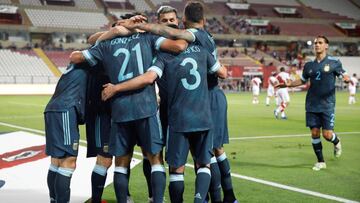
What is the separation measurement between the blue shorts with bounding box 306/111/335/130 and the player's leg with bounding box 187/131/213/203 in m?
4.06

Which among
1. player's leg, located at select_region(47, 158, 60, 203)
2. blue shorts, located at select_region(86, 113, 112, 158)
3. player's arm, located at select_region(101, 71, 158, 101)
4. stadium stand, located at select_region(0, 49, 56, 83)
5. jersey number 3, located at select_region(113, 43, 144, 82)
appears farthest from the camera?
stadium stand, located at select_region(0, 49, 56, 83)

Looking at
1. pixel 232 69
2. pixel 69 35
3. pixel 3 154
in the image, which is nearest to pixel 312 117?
pixel 3 154

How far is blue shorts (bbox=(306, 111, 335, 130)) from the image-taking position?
29.1ft

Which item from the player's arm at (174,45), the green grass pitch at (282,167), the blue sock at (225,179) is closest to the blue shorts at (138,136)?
the player's arm at (174,45)

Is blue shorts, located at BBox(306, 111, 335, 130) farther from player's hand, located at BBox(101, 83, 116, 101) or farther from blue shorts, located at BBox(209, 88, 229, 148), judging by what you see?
player's hand, located at BBox(101, 83, 116, 101)

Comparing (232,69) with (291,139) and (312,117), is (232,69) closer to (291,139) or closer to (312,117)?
(291,139)

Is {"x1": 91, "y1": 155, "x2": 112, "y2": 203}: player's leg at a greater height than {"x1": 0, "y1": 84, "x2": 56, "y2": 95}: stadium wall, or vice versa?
{"x1": 91, "y1": 155, "x2": 112, "y2": 203}: player's leg

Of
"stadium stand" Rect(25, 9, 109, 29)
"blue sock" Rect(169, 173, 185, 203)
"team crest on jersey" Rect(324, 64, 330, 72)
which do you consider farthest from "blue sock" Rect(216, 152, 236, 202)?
"stadium stand" Rect(25, 9, 109, 29)

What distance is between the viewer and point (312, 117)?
8.95m

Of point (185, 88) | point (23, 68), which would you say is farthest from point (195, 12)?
point (23, 68)

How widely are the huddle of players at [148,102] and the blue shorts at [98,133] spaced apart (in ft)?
0.73

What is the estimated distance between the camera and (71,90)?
5523 mm

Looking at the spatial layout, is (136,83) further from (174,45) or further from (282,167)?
(282,167)

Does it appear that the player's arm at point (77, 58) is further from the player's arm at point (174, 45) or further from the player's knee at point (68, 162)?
the player's knee at point (68, 162)
